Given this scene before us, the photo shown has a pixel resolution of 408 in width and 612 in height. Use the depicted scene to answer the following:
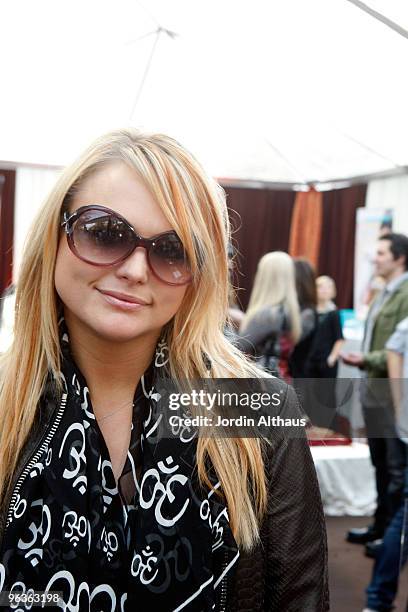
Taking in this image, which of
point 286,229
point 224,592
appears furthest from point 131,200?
point 286,229

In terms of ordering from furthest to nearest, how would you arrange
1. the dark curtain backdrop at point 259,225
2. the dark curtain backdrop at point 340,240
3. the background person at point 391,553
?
the dark curtain backdrop at point 259,225, the dark curtain backdrop at point 340,240, the background person at point 391,553

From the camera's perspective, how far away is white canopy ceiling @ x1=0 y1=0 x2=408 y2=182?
6.39ft

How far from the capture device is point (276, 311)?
364cm

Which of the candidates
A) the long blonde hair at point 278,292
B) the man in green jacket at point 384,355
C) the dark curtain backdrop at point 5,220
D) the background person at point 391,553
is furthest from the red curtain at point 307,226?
the background person at point 391,553

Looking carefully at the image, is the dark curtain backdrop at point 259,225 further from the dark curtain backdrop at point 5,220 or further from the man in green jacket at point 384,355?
the man in green jacket at point 384,355

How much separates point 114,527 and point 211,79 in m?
2.74

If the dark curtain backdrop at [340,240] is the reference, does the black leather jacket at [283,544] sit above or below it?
below

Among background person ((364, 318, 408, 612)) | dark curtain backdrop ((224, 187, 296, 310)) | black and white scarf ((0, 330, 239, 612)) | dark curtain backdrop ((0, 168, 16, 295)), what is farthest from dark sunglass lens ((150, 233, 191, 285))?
dark curtain backdrop ((224, 187, 296, 310))

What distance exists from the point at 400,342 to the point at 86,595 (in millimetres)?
2198

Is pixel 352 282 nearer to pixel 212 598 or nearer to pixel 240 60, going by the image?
pixel 240 60

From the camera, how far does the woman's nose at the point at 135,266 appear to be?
36.8 inches

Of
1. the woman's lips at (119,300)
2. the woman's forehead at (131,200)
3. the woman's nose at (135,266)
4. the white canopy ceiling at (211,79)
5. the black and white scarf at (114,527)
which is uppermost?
the white canopy ceiling at (211,79)

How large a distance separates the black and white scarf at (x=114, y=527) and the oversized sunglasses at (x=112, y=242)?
0.23 metres

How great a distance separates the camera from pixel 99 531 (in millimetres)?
937
